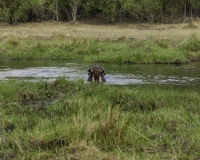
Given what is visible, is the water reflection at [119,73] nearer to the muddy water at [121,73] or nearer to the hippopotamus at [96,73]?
the muddy water at [121,73]

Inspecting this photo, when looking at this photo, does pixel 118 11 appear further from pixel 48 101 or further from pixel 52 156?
pixel 52 156

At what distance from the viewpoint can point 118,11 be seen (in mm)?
53344

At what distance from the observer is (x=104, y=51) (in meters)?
20.9

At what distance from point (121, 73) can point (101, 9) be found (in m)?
38.9

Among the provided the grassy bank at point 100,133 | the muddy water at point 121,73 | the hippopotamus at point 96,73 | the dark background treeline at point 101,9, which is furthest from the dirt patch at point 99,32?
the grassy bank at point 100,133

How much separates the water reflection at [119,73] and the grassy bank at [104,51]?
115 cm

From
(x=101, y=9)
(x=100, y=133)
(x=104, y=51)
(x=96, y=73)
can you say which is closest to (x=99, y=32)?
(x=101, y=9)

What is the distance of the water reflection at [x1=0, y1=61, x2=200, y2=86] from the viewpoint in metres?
13.3

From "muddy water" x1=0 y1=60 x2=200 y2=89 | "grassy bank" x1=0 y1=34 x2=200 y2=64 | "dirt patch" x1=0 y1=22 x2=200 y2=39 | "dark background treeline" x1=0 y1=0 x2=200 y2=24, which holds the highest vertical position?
"dark background treeline" x1=0 y1=0 x2=200 y2=24

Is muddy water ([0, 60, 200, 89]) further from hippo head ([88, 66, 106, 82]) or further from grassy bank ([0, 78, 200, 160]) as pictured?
grassy bank ([0, 78, 200, 160])

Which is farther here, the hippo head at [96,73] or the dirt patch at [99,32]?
the dirt patch at [99,32]

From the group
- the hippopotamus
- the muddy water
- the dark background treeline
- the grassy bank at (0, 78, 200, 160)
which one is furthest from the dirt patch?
the grassy bank at (0, 78, 200, 160)

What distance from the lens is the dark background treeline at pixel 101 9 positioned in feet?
151

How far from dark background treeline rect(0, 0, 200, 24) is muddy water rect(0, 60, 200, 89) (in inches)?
1158
